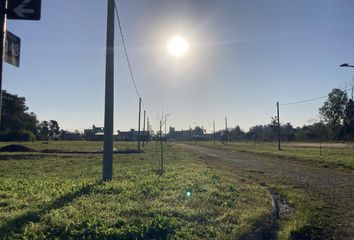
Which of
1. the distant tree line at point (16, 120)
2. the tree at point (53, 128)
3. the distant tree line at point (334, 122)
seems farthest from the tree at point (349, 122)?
the tree at point (53, 128)

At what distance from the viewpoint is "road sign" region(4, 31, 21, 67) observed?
187 inches

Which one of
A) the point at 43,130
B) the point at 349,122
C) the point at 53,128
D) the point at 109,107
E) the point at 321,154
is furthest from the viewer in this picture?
the point at 53,128

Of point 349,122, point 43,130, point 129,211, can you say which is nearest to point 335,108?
point 349,122

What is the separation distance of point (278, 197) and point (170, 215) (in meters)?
5.32

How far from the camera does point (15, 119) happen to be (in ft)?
327

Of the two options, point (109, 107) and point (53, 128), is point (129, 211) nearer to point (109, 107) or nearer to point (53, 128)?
point (109, 107)

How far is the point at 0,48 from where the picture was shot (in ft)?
15.1

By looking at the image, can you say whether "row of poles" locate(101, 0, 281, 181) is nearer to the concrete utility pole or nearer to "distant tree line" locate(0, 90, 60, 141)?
the concrete utility pole

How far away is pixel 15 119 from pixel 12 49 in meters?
102

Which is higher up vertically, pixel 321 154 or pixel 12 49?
pixel 12 49

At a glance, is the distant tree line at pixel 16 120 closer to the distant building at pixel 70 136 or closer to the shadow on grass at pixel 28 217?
the distant building at pixel 70 136

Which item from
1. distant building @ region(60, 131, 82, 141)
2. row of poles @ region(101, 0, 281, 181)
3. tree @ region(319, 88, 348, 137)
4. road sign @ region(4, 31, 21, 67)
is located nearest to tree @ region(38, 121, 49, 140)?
distant building @ region(60, 131, 82, 141)

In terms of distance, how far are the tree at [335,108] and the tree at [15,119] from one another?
75.3 meters

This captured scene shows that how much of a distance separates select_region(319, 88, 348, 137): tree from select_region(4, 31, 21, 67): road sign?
340 feet
